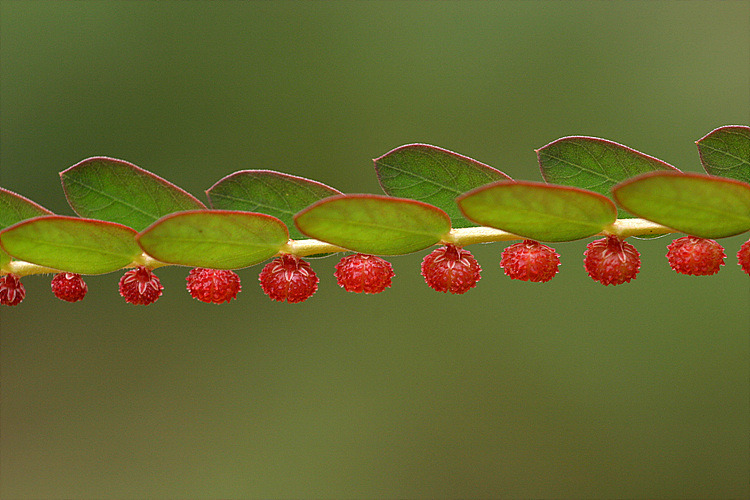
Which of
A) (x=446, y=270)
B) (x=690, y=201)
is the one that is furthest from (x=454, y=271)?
(x=690, y=201)

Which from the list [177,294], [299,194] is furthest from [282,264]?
[177,294]

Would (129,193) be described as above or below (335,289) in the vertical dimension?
below

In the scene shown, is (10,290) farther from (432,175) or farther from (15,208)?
(432,175)

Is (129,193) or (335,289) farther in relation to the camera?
(335,289)

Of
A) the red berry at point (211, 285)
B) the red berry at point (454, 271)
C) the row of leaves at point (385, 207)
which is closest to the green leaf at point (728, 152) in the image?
the row of leaves at point (385, 207)

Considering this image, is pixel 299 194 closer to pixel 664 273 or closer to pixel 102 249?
pixel 102 249

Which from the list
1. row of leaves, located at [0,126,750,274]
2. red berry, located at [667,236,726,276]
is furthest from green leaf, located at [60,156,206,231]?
red berry, located at [667,236,726,276]
